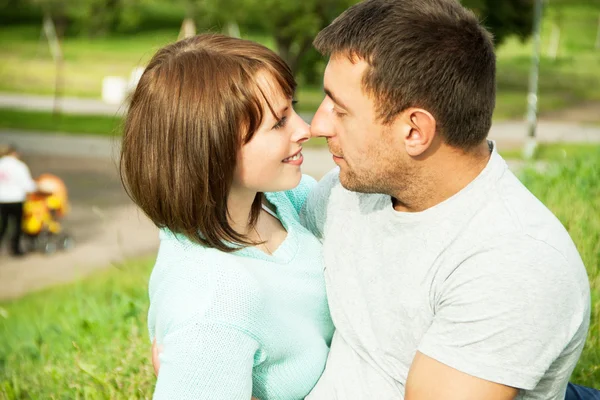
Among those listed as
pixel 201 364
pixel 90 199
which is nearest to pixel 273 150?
pixel 201 364

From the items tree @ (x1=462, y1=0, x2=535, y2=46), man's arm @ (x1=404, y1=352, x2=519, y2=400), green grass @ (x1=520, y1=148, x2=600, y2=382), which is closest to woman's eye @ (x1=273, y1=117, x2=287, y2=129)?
man's arm @ (x1=404, y1=352, x2=519, y2=400)

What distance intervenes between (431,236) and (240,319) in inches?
20.7

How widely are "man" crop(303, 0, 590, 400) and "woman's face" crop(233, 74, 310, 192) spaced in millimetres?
95

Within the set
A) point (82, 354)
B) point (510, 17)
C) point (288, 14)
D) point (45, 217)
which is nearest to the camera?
point (82, 354)

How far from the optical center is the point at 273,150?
89.0 inches

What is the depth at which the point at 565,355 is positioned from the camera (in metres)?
1.98

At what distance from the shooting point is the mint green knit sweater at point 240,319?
1966 mm

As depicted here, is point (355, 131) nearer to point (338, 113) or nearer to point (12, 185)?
point (338, 113)

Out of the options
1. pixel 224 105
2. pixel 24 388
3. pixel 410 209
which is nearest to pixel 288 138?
pixel 224 105

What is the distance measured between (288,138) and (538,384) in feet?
3.06

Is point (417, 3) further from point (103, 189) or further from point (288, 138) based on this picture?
point (103, 189)

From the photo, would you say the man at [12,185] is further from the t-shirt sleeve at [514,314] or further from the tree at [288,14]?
the t-shirt sleeve at [514,314]

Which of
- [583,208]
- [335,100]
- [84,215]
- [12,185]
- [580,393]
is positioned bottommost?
[84,215]

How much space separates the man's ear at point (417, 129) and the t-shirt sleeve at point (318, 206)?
0.41 metres
